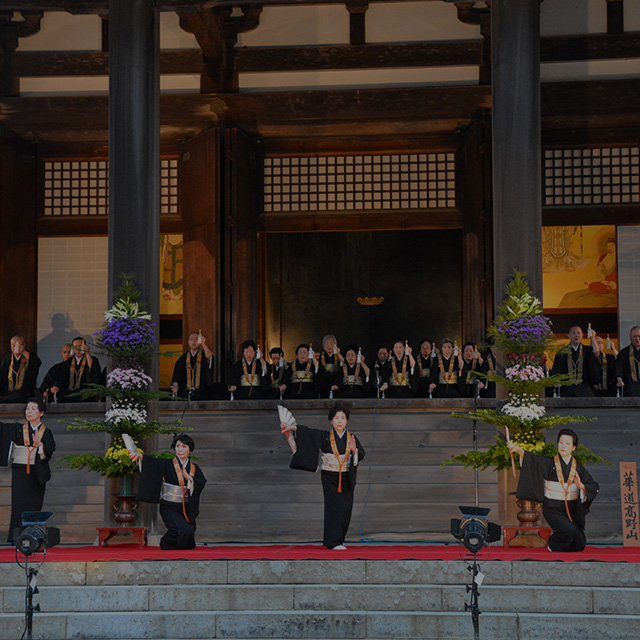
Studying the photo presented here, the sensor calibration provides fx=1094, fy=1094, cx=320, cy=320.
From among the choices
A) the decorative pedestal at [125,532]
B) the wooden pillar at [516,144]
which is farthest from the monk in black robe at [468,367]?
the decorative pedestal at [125,532]

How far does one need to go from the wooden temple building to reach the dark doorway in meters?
0.02

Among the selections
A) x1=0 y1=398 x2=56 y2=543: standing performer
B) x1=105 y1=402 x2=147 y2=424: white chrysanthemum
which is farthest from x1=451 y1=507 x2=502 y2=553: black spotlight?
x1=0 y1=398 x2=56 y2=543: standing performer

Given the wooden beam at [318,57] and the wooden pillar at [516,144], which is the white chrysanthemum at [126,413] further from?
the wooden beam at [318,57]

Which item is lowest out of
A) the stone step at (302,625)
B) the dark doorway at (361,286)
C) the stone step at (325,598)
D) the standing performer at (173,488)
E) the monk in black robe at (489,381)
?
the stone step at (302,625)

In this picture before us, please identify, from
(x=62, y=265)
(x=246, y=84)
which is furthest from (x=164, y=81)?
(x=62, y=265)

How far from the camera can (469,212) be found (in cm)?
1428

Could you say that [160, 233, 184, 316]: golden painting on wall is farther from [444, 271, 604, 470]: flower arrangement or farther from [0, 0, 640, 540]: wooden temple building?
[444, 271, 604, 470]: flower arrangement

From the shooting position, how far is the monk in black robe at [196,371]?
13367 millimetres

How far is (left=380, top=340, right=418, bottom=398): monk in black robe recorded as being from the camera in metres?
13.1

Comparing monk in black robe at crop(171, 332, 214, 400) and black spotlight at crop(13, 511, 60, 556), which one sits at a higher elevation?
monk in black robe at crop(171, 332, 214, 400)

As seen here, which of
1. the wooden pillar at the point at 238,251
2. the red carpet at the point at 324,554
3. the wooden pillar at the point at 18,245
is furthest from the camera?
the wooden pillar at the point at 18,245

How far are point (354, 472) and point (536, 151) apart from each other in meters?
3.54

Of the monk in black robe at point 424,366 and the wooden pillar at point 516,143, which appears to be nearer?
the wooden pillar at point 516,143

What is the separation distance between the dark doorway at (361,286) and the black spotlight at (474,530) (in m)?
7.14
